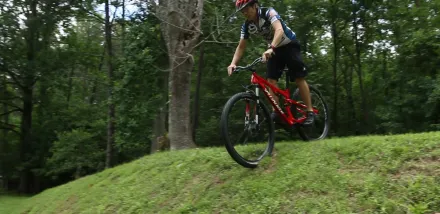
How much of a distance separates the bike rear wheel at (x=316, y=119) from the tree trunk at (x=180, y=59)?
12.2 feet

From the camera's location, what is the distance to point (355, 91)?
2350 centimetres

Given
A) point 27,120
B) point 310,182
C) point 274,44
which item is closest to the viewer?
point 310,182

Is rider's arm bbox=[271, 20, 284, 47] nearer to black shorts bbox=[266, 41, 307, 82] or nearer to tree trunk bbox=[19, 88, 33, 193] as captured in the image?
black shorts bbox=[266, 41, 307, 82]

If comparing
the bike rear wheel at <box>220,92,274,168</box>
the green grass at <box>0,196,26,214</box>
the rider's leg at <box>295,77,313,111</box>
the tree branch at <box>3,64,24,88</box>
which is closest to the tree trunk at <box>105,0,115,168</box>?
the green grass at <box>0,196,26,214</box>

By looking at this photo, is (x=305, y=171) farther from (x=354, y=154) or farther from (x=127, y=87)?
(x=127, y=87)

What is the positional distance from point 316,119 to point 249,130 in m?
1.61

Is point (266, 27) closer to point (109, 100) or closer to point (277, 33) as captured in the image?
point (277, 33)

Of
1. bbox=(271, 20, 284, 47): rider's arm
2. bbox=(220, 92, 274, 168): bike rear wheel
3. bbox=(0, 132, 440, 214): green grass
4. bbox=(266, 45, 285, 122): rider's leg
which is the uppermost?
bbox=(271, 20, 284, 47): rider's arm

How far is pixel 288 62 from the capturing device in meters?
5.60

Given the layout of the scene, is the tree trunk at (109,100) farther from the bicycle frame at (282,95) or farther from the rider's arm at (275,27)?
the rider's arm at (275,27)

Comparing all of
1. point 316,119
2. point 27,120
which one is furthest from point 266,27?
point 27,120

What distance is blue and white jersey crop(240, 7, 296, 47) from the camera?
5129 mm

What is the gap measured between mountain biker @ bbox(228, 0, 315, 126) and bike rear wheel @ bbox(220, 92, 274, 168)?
1.08 feet

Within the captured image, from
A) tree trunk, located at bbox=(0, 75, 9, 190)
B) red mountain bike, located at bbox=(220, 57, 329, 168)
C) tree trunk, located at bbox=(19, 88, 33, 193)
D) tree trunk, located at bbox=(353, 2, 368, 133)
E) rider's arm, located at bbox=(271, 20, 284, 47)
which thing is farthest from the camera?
tree trunk, located at bbox=(0, 75, 9, 190)
